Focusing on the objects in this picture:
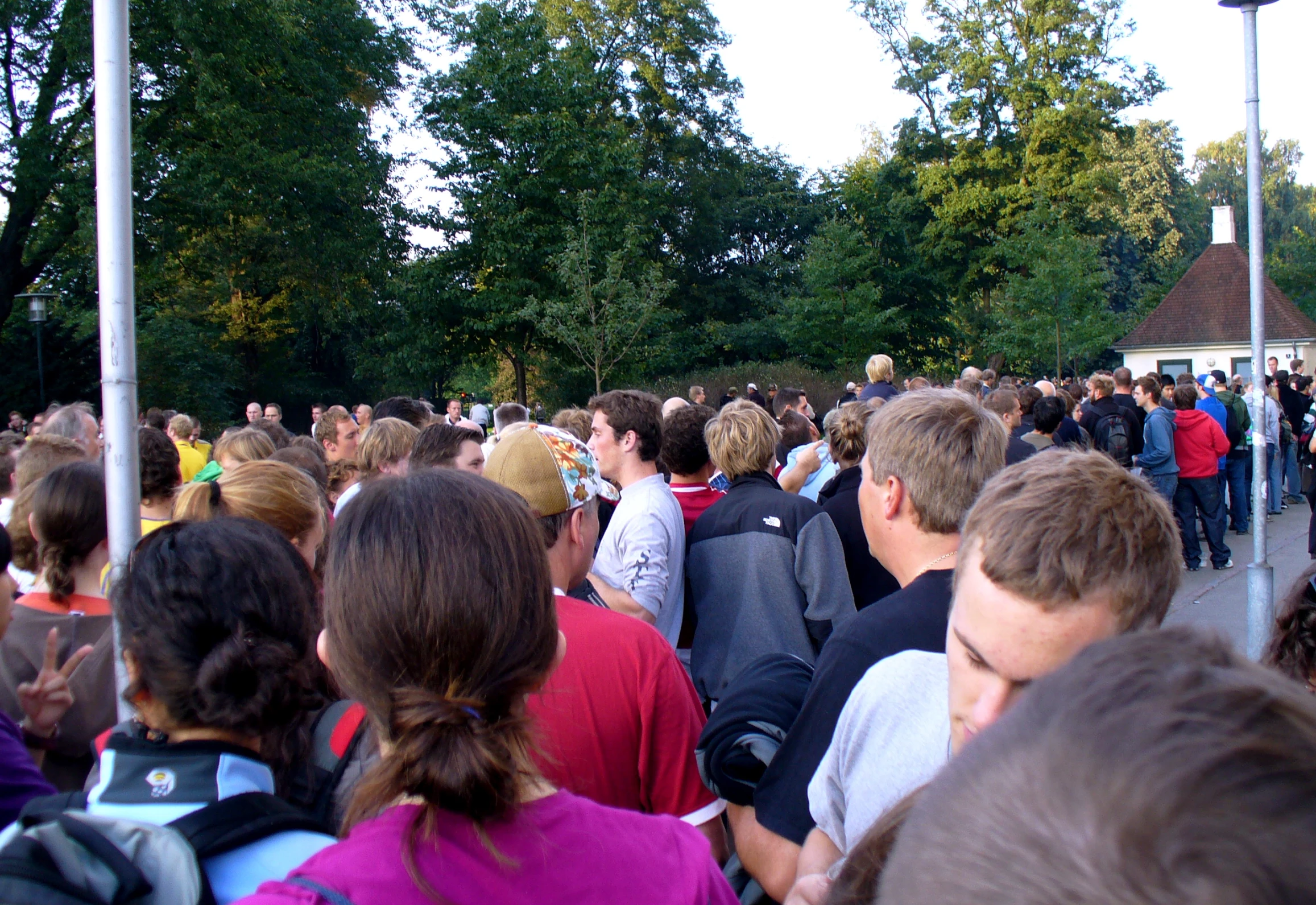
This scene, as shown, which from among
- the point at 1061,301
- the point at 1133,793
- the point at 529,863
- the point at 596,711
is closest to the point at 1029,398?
the point at 596,711

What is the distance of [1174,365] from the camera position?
41.2 metres

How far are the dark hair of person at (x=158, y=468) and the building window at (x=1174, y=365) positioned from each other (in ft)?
142

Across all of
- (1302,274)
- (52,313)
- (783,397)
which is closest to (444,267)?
(52,313)

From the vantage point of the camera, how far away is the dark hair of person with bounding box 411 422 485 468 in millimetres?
4039

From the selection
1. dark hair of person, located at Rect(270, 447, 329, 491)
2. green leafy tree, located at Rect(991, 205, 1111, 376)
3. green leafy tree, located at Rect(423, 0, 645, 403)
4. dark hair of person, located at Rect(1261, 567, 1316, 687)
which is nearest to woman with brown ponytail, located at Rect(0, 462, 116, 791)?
dark hair of person, located at Rect(270, 447, 329, 491)

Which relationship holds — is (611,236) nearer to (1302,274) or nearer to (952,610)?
(952,610)

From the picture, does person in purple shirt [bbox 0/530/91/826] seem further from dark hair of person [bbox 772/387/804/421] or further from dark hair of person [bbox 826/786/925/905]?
dark hair of person [bbox 772/387/804/421]

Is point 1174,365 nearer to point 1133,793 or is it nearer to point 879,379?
point 879,379

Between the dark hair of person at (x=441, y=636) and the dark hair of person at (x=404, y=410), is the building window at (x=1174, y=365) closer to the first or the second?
the dark hair of person at (x=404, y=410)

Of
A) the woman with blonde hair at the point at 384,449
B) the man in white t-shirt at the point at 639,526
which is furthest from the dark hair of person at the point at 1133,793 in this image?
the woman with blonde hair at the point at 384,449

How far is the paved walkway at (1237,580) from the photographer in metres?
8.09

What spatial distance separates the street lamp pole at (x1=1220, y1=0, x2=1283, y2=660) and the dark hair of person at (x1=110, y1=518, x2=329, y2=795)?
6333 millimetres

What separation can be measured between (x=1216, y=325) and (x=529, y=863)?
151 feet

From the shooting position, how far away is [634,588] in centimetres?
371
